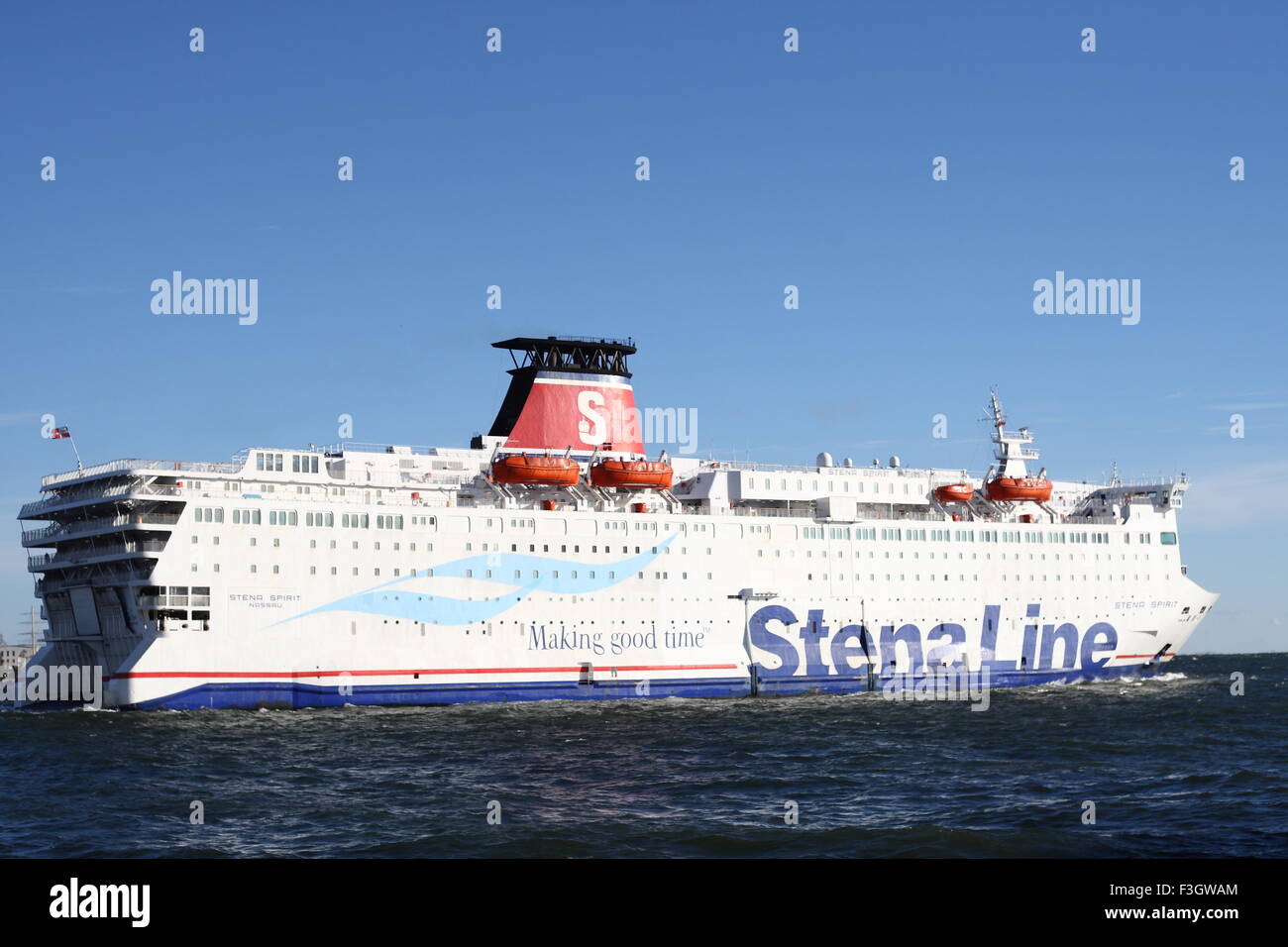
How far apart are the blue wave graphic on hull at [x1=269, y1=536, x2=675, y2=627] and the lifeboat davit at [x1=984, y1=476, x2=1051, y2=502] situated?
1940 centimetres

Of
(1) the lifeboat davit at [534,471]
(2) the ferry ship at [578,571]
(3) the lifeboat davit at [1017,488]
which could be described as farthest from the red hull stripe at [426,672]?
(3) the lifeboat davit at [1017,488]

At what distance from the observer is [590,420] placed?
2089 inches

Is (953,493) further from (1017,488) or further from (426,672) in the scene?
(426,672)

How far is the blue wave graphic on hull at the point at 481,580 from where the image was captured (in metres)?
43.7

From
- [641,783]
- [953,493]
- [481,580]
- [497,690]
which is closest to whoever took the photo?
[641,783]

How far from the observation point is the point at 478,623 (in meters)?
45.6

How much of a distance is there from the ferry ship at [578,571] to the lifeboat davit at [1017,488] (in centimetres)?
12

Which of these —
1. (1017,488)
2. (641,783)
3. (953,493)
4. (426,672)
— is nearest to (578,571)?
(426,672)

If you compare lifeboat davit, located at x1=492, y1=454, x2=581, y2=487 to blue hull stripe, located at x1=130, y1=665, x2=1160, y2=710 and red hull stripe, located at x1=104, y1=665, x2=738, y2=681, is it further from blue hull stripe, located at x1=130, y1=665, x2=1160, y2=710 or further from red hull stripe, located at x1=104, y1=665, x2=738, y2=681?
blue hull stripe, located at x1=130, y1=665, x2=1160, y2=710

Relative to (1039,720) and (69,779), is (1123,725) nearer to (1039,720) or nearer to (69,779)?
(1039,720)

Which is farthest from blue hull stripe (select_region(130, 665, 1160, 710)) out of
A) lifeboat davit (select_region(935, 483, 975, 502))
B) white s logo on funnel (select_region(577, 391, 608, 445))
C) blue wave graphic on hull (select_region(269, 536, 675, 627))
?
white s logo on funnel (select_region(577, 391, 608, 445))

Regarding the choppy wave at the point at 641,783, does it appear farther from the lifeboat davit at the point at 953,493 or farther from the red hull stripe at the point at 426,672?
the lifeboat davit at the point at 953,493

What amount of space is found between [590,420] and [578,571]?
7.87 meters
